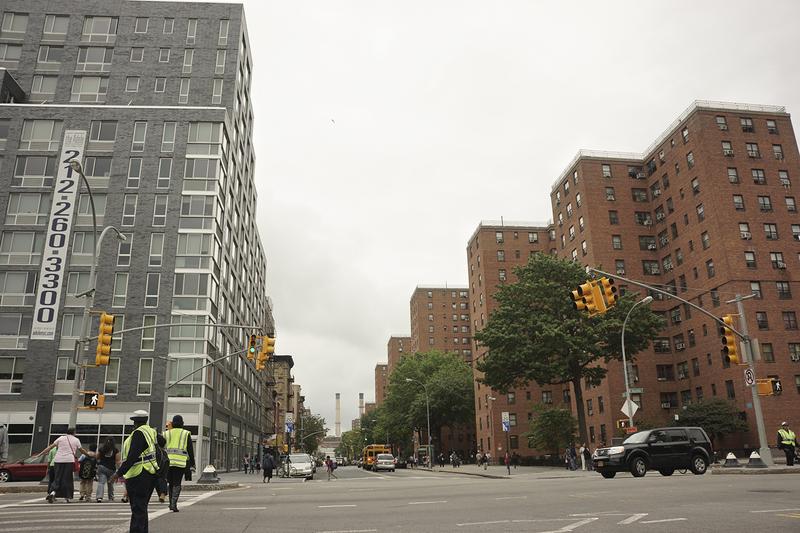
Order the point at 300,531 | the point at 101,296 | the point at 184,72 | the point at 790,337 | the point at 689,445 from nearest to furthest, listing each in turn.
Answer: the point at 300,531
the point at 689,445
the point at 101,296
the point at 790,337
the point at 184,72

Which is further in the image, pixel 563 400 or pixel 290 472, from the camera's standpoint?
pixel 563 400

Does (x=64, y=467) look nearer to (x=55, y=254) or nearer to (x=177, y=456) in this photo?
(x=177, y=456)

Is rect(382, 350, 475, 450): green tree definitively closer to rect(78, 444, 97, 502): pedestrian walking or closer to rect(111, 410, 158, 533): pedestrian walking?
rect(78, 444, 97, 502): pedestrian walking

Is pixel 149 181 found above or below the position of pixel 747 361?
above

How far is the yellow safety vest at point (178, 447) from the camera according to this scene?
1273 cm

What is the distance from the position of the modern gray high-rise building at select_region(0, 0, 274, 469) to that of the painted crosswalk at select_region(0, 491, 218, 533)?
99.3 feet

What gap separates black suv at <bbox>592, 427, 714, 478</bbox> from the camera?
22.1m

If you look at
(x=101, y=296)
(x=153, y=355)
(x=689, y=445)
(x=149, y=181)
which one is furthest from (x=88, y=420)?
(x=689, y=445)

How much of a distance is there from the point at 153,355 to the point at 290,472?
13.3 metres

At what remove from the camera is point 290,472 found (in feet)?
140

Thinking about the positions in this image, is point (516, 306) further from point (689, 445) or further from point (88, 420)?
point (88, 420)

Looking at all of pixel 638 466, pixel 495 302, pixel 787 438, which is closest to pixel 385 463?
pixel 495 302

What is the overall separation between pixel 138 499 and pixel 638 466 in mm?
18921

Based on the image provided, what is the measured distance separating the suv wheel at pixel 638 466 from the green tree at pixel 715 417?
3179 cm
